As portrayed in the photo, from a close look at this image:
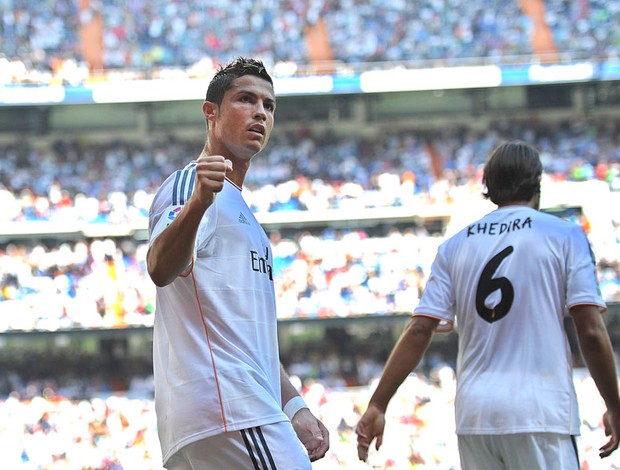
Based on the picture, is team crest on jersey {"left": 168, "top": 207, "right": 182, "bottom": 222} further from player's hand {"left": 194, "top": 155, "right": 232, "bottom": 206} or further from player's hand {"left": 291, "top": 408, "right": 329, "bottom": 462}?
player's hand {"left": 291, "top": 408, "right": 329, "bottom": 462}

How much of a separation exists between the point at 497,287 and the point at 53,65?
64.2ft

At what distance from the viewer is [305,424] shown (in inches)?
120

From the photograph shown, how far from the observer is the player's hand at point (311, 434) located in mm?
3021

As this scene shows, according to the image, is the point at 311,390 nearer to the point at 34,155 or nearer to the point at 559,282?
the point at 34,155

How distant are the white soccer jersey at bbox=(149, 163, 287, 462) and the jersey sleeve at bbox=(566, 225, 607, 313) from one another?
3.73 ft

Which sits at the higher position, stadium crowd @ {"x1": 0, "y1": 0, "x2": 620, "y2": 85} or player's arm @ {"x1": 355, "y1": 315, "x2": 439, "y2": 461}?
stadium crowd @ {"x1": 0, "y1": 0, "x2": 620, "y2": 85}

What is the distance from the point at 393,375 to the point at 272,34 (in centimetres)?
1969

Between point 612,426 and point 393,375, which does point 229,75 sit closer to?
point 393,375

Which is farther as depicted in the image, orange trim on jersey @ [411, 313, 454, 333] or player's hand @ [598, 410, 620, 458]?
orange trim on jersey @ [411, 313, 454, 333]

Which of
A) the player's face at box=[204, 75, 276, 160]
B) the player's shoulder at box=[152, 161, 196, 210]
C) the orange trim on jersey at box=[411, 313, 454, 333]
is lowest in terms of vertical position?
the orange trim on jersey at box=[411, 313, 454, 333]

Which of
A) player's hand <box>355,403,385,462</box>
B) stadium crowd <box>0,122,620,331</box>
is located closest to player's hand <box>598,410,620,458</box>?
player's hand <box>355,403,385,462</box>

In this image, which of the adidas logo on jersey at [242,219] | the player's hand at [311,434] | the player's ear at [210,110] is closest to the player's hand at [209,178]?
the adidas logo on jersey at [242,219]

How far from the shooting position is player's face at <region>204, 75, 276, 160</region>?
2.94 m

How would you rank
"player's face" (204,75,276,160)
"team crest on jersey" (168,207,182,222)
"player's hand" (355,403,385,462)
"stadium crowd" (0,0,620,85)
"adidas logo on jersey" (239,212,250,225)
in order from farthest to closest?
"stadium crowd" (0,0,620,85)
"player's hand" (355,403,385,462)
"player's face" (204,75,276,160)
"adidas logo on jersey" (239,212,250,225)
"team crest on jersey" (168,207,182,222)
